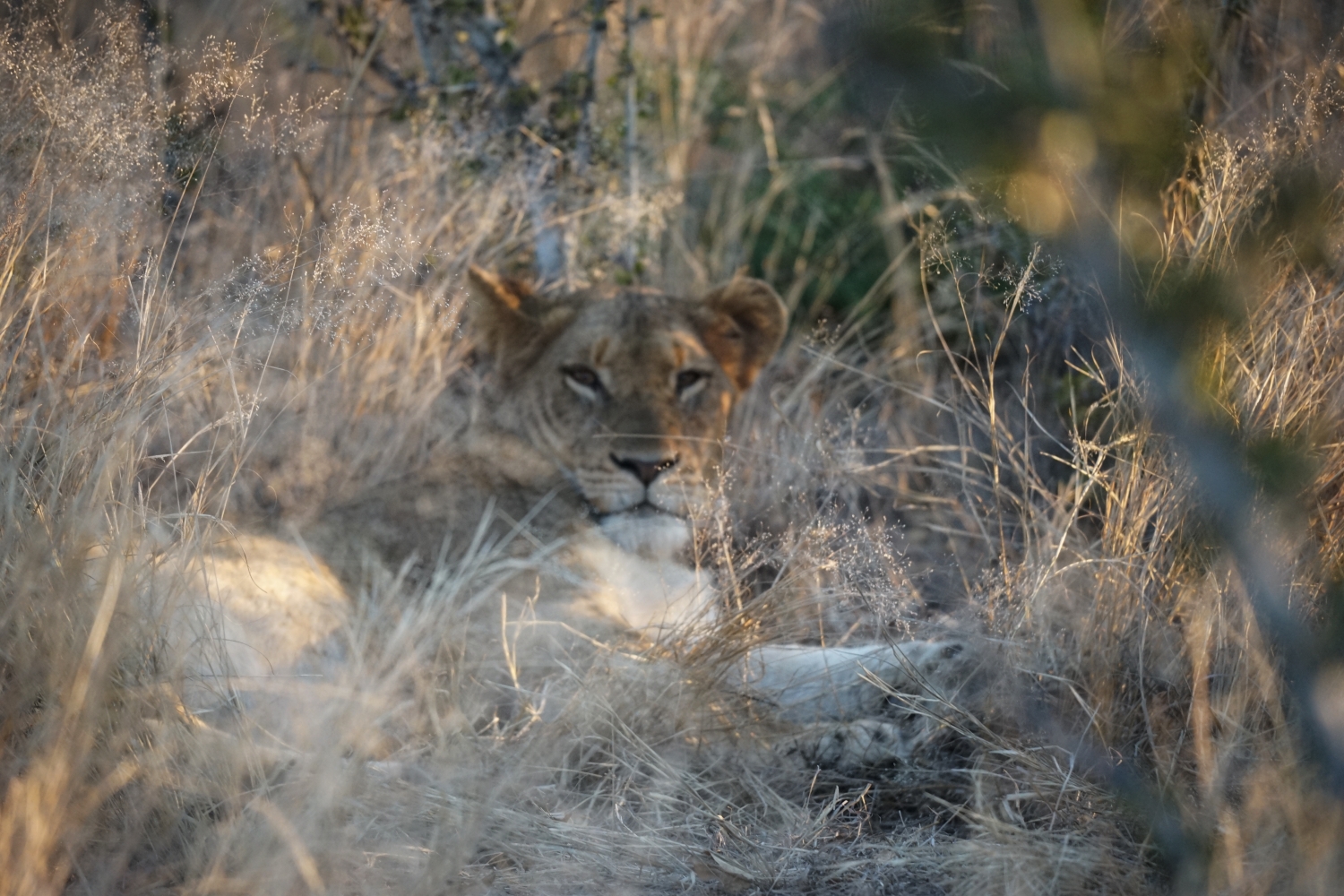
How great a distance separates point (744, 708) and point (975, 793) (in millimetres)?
724

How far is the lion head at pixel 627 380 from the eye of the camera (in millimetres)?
3842

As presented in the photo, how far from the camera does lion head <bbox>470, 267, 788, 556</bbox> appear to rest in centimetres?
384

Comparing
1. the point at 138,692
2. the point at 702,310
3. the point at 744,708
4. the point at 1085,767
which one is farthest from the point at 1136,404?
the point at 138,692

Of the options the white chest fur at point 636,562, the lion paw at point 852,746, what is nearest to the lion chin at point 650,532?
the white chest fur at point 636,562

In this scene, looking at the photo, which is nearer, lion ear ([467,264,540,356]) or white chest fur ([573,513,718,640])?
white chest fur ([573,513,718,640])

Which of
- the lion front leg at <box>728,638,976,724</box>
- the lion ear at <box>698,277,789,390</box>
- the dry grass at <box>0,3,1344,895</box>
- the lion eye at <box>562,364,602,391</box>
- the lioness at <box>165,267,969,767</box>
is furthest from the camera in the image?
the lion ear at <box>698,277,789,390</box>

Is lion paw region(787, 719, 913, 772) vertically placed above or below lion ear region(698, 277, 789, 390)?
below

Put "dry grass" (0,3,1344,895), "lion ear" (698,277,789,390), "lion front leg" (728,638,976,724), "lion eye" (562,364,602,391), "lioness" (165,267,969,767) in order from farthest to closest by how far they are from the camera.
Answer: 1. "lion ear" (698,277,789,390)
2. "lion eye" (562,364,602,391)
3. "lioness" (165,267,969,767)
4. "lion front leg" (728,638,976,724)
5. "dry grass" (0,3,1344,895)

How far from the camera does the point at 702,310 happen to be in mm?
4281

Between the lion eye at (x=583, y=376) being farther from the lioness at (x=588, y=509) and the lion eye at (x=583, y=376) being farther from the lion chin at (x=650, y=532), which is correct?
the lion chin at (x=650, y=532)

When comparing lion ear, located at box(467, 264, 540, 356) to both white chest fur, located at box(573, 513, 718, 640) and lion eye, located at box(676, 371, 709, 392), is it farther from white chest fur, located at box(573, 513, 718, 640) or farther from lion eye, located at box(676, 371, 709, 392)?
white chest fur, located at box(573, 513, 718, 640)

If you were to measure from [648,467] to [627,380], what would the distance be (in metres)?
0.35

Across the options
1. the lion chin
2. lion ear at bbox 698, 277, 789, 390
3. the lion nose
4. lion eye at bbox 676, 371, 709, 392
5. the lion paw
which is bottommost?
the lion paw

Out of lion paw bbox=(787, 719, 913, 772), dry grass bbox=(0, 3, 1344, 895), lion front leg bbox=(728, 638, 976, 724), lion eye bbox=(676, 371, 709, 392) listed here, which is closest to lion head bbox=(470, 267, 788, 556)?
lion eye bbox=(676, 371, 709, 392)
